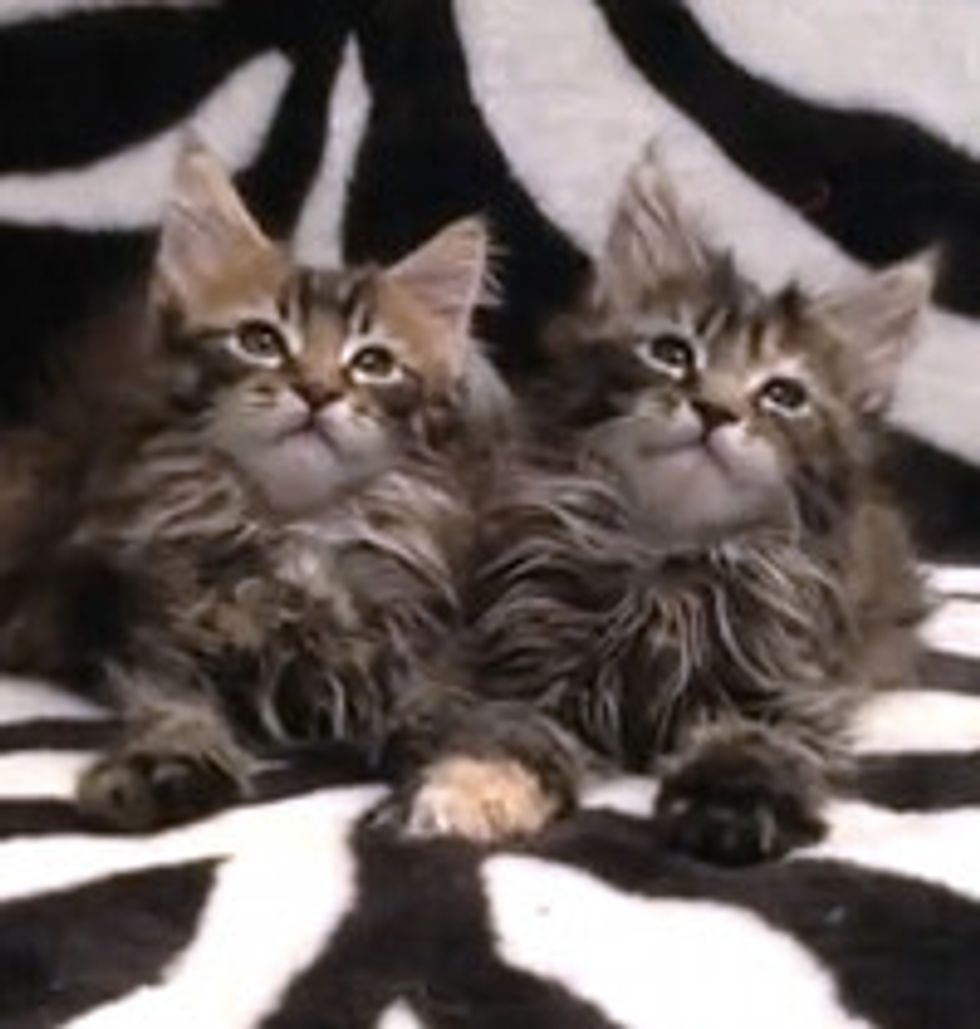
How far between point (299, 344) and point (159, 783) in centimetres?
35

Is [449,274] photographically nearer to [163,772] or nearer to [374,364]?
[374,364]

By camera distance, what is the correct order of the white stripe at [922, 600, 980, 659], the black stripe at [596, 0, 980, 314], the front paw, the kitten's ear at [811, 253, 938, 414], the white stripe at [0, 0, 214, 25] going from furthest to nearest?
the black stripe at [596, 0, 980, 314] → the white stripe at [0, 0, 214, 25] → the white stripe at [922, 600, 980, 659] → the kitten's ear at [811, 253, 938, 414] → the front paw

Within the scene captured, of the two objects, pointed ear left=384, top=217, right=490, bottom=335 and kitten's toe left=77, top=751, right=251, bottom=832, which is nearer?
kitten's toe left=77, top=751, right=251, bottom=832

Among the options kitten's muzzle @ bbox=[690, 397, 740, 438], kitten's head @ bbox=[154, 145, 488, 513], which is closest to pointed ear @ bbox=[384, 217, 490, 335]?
kitten's head @ bbox=[154, 145, 488, 513]

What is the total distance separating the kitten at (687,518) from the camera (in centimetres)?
179

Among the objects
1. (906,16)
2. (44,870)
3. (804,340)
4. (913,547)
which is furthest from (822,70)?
(44,870)

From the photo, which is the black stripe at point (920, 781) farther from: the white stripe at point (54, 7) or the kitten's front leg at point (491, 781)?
the white stripe at point (54, 7)

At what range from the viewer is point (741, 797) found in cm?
164

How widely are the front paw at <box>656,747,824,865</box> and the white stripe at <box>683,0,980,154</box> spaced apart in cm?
89

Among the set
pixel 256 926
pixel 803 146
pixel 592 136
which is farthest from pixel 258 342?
pixel 803 146

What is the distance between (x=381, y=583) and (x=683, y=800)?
0.34 meters

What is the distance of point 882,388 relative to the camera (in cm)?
193

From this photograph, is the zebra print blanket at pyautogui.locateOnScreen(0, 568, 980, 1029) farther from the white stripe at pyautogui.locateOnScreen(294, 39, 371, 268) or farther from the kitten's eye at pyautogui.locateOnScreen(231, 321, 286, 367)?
the white stripe at pyautogui.locateOnScreen(294, 39, 371, 268)

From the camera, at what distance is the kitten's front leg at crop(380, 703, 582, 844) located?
1.61 meters
